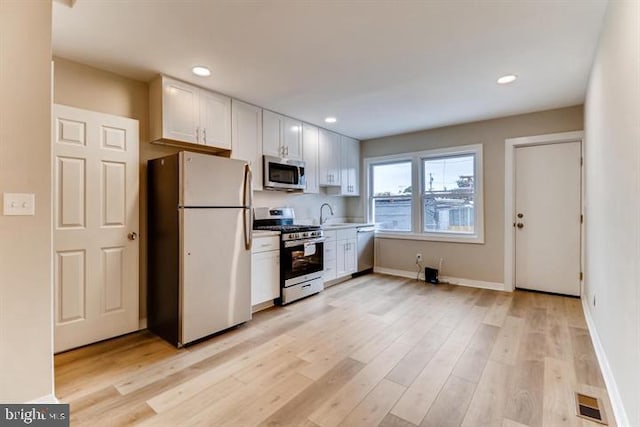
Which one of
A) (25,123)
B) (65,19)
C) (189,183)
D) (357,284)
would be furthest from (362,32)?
(357,284)

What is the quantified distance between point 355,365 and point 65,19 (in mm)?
3080

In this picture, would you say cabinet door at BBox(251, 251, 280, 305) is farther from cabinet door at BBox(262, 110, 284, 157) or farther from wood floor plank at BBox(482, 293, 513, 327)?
wood floor plank at BBox(482, 293, 513, 327)

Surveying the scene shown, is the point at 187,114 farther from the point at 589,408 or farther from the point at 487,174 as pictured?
the point at 487,174

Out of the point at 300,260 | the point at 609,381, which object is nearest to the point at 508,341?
the point at 609,381

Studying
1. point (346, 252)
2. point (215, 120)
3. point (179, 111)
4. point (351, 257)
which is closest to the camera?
point (179, 111)

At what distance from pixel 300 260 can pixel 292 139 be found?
1.66 meters

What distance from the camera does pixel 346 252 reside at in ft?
15.2

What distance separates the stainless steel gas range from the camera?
356cm

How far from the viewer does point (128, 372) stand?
2133 millimetres

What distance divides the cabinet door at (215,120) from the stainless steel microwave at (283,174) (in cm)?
60

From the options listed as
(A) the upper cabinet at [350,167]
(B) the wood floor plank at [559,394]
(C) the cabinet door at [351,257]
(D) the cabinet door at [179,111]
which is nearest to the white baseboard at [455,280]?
(C) the cabinet door at [351,257]

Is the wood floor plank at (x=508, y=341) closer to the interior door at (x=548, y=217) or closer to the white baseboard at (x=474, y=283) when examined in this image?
the white baseboard at (x=474, y=283)

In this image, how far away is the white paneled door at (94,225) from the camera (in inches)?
95.1

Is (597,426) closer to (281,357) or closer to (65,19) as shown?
(281,357)
